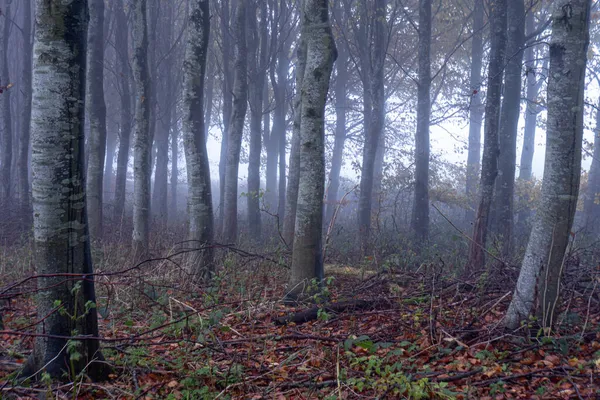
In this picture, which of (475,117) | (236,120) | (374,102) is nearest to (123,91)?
(236,120)

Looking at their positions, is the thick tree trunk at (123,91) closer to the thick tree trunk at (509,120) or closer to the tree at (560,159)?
the thick tree trunk at (509,120)

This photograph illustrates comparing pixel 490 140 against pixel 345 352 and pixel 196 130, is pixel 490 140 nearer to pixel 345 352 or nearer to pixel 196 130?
pixel 196 130

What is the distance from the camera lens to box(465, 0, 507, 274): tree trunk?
27.8ft

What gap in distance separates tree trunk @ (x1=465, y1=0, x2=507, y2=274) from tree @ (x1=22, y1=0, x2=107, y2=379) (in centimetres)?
632

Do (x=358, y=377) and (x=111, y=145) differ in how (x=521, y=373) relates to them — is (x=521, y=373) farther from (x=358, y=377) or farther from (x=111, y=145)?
(x=111, y=145)

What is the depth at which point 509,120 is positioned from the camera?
1327cm

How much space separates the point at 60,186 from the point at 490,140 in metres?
7.67

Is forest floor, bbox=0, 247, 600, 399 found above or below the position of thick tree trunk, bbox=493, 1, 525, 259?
below

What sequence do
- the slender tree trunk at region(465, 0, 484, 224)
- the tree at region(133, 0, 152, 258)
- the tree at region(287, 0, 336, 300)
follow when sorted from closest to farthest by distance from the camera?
the tree at region(287, 0, 336, 300) < the tree at region(133, 0, 152, 258) < the slender tree trunk at region(465, 0, 484, 224)

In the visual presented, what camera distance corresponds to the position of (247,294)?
22.2ft

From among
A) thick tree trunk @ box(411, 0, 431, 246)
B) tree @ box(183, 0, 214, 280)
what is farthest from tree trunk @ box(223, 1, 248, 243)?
thick tree trunk @ box(411, 0, 431, 246)

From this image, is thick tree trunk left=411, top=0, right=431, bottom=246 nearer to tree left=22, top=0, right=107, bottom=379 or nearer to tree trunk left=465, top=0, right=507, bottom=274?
tree trunk left=465, top=0, right=507, bottom=274

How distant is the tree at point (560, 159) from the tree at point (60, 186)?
429cm

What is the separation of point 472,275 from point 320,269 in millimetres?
2302
